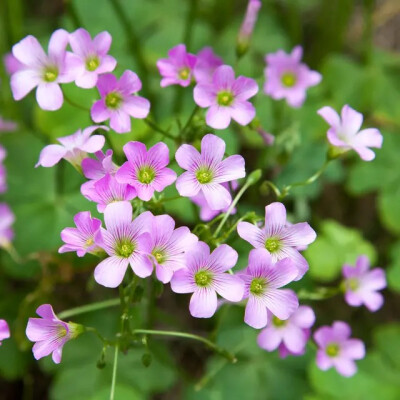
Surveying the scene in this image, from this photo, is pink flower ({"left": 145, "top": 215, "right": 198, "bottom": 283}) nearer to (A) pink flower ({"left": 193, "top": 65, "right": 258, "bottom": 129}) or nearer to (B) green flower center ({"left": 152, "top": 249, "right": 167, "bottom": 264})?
(B) green flower center ({"left": 152, "top": 249, "right": 167, "bottom": 264})

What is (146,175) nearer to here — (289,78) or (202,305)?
(202,305)

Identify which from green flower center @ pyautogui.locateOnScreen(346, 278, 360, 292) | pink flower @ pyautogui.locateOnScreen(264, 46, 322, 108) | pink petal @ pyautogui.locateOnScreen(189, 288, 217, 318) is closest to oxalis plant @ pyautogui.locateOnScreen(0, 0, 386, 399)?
pink petal @ pyautogui.locateOnScreen(189, 288, 217, 318)

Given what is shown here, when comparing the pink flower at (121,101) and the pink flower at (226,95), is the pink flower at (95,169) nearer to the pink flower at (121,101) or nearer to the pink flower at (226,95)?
the pink flower at (121,101)

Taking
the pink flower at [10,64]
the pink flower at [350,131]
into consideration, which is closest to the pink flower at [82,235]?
the pink flower at [350,131]

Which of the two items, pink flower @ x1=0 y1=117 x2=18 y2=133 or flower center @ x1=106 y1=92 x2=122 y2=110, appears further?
pink flower @ x1=0 y1=117 x2=18 y2=133

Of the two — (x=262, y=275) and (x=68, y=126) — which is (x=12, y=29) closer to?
(x=68, y=126)

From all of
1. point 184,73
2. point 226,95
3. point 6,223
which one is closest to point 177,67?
point 184,73
